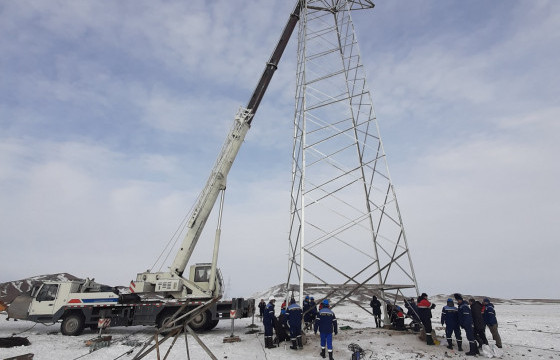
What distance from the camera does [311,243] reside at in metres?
11.4

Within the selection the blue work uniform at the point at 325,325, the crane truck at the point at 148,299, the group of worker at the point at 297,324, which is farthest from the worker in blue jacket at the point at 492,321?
the crane truck at the point at 148,299

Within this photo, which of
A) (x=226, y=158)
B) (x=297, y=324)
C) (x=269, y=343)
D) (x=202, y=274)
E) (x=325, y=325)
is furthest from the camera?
(x=226, y=158)

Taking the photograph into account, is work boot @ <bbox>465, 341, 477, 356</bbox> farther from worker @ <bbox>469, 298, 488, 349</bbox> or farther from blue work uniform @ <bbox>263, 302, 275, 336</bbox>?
blue work uniform @ <bbox>263, 302, 275, 336</bbox>

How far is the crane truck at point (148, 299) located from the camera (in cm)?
1523

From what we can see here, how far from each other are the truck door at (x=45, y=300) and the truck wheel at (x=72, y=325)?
3.30 ft

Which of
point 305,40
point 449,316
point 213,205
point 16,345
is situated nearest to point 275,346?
point 449,316

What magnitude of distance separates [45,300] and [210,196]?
9542mm

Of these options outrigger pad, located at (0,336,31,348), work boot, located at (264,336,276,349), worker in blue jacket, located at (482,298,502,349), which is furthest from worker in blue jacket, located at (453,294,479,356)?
outrigger pad, located at (0,336,31,348)

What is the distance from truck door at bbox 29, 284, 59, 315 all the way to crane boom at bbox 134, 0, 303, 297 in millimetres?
4257

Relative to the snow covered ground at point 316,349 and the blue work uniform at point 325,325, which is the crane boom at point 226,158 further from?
the blue work uniform at point 325,325

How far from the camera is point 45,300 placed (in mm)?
15797

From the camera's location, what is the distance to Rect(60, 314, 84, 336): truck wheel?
15.0m

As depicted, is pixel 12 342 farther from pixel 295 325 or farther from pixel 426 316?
pixel 426 316

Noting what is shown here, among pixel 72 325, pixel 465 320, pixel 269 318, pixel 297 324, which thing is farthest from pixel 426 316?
pixel 72 325
